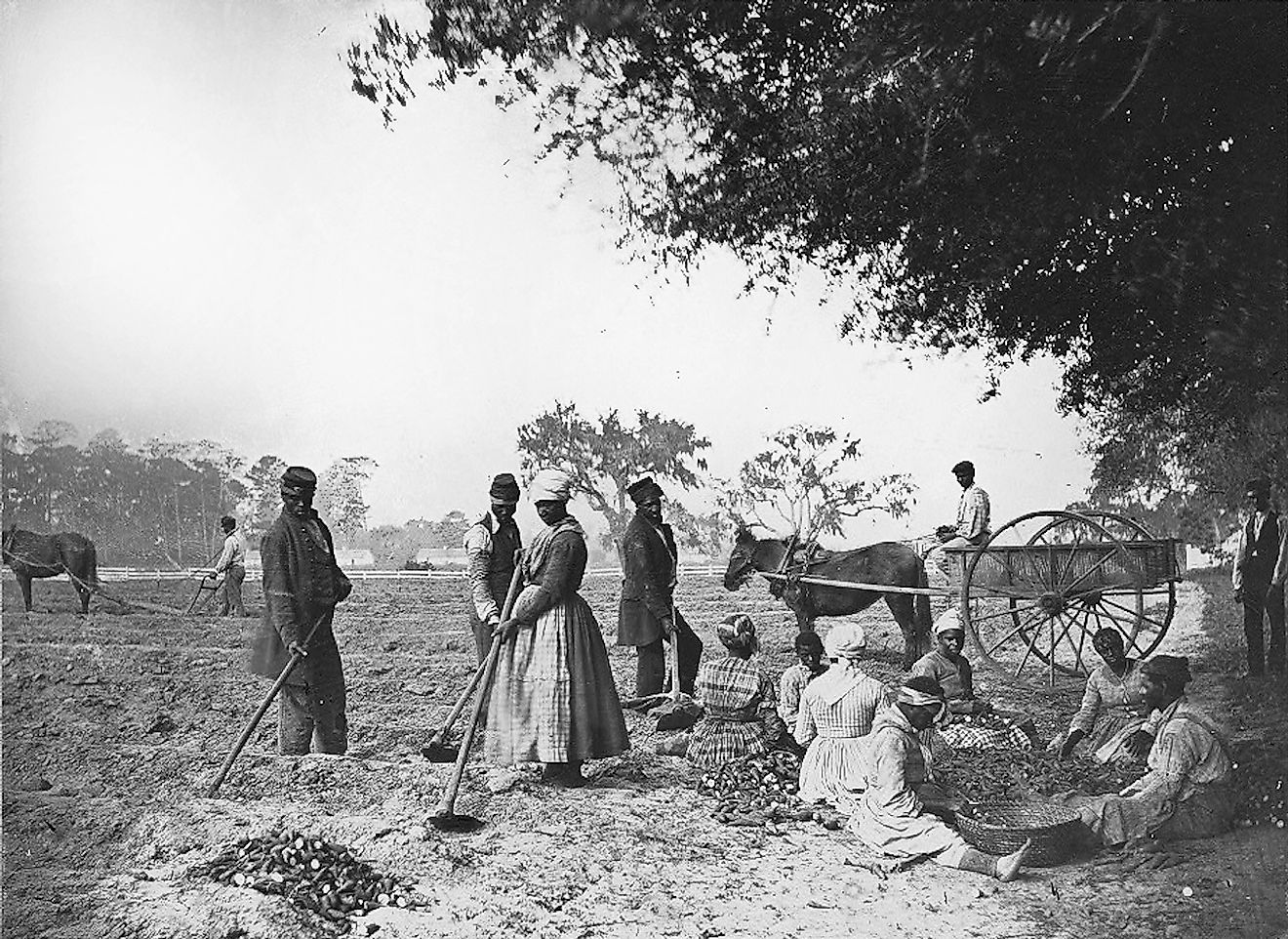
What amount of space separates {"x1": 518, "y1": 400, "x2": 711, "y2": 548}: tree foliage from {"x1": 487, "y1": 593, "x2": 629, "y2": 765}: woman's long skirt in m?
0.47

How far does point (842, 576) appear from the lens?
4.89 meters

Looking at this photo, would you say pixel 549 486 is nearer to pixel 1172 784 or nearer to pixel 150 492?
pixel 150 492

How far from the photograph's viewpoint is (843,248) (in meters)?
4.46

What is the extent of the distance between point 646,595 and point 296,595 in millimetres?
1553

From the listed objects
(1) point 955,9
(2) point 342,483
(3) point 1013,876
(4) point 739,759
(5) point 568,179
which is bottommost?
(3) point 1013,876

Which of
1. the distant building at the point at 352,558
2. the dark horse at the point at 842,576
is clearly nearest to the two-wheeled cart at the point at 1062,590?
the dark horse at the point at 842,576

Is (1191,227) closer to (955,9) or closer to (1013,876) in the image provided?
(955,9)

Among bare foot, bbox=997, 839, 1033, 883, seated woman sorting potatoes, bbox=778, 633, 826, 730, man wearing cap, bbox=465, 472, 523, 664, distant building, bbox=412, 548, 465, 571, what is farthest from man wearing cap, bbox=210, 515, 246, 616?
bare foot, bbox=997, 839, 1033, 883

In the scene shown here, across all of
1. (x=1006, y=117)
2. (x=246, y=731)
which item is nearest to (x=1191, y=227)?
(x=1006, y=117)

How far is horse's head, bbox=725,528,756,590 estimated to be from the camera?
4.81 m

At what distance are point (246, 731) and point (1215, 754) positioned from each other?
3932 mm

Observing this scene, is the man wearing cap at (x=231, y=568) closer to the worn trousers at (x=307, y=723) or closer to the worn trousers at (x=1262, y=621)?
the worn trousers at (x=307, y=723)

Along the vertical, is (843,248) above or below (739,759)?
above

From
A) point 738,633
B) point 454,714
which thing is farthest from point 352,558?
point 738,633
